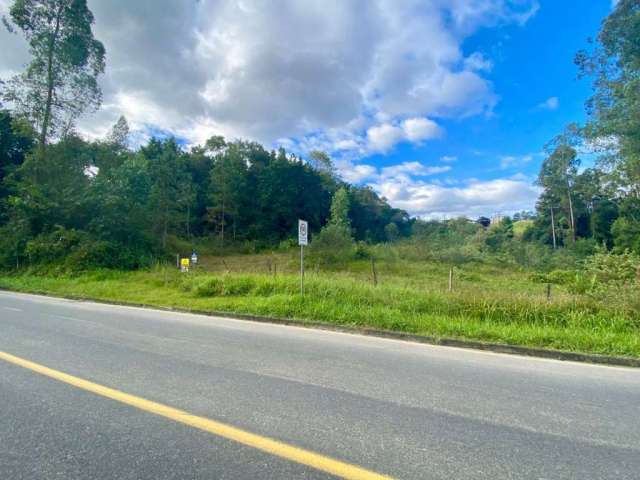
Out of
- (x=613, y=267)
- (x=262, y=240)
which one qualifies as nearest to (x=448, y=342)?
(x=613, y=267)

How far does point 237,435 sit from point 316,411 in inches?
30.5

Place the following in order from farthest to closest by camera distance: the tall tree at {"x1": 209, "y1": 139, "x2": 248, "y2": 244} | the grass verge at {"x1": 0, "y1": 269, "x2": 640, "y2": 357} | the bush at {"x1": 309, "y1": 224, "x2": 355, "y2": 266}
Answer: the tall tree at {"x1": 209, "y1": 139, "x2": 248, "y2": 244} < the bush at {"x1": 309, "y1": 224, "x2": 355, "y2": 266} < the grass verge at {"x1": 0, "y1": 269, "x2": 640, "y2": 357}

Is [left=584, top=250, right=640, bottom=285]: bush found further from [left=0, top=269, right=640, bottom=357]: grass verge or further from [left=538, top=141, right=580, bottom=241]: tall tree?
[left=538, top=141, right=580, bottom=241]: tall tree

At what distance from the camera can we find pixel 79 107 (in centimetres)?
1917

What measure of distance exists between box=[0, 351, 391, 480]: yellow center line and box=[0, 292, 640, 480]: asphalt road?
6 centimetres

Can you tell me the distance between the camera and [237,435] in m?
2.48

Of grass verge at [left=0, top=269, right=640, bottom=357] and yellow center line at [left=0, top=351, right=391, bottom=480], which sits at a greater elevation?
grass verge at [left=0, top=269, right=640, bottom=357]

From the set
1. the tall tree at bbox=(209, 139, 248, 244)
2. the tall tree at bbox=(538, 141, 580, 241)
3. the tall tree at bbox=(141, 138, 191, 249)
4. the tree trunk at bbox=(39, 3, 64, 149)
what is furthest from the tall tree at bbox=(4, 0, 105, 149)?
the tall tree at bbox=(538, 141, 580, 241)

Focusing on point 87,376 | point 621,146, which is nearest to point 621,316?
point 87,376

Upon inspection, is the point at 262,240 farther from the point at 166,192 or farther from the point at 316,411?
the point at 316,411

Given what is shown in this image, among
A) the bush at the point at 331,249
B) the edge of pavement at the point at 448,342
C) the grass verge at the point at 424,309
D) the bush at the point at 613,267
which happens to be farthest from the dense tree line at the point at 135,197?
the bush at the point at 613,267

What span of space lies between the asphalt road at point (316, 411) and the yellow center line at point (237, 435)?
59 millimetres

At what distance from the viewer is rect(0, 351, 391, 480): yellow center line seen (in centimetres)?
209

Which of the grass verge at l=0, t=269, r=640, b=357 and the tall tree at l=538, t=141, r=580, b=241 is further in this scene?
the tall tree at l=538, t=141, r=580, b=241
